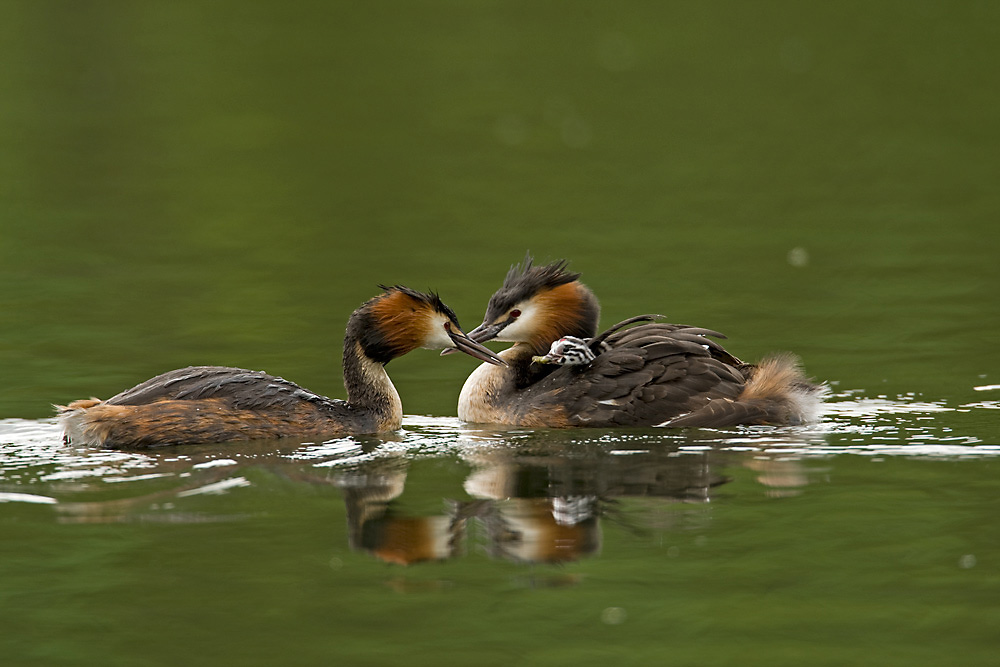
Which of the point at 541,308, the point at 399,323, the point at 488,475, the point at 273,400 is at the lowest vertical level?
the point at 488,475

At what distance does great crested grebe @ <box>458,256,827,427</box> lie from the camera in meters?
9.66

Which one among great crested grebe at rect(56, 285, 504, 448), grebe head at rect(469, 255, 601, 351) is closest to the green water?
great crested grebe at rect(56, 285, 504, 448)

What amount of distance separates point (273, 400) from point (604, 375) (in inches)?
85.4

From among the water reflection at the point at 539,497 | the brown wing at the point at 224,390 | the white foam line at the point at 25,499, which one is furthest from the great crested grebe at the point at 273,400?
the white foam line at the point at 25,499

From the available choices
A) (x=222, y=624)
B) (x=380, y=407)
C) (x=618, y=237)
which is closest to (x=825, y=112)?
(x=618, y=237)

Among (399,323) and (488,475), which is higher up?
(399,323)

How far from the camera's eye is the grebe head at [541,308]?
10.6m

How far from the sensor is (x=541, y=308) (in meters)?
10.6

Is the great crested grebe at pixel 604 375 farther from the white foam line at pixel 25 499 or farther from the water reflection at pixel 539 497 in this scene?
the white foam line at pixel 25 499

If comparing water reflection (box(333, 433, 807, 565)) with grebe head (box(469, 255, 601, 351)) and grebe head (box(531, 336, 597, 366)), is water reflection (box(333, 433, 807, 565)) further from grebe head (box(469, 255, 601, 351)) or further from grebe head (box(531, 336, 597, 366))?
grebe head (box(469, 255, 601, 351))

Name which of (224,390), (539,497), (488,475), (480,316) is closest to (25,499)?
Answer: (224,390)

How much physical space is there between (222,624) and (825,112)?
64.4ft

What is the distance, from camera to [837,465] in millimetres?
8508

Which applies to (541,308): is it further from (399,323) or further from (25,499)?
(25,499)
